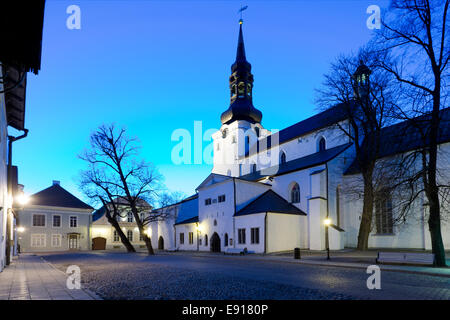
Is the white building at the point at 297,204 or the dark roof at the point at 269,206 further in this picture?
the dark roof at the point at 269,206

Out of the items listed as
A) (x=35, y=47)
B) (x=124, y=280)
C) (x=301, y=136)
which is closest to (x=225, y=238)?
(x=301, y=136)

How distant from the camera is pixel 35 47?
5.29 meters

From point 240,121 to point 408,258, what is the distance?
34.5 metres

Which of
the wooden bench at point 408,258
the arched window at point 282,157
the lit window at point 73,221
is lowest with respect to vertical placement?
the lit window at point 73,221

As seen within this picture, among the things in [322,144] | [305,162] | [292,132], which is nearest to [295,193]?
[305,162]

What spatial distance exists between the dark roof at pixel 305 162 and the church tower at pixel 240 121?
7.82m

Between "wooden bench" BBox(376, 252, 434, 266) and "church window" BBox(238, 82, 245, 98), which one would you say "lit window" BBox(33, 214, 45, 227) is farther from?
"wooden bench" BBox(376, 252, 434, 266)

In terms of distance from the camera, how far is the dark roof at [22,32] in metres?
4.33

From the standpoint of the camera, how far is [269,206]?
3109 centimetres

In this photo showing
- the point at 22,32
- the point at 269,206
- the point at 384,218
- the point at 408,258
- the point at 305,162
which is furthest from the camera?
the point at 305,162

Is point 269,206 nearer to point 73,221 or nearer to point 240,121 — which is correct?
point 240,121

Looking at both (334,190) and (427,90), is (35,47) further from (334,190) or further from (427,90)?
(334,190)

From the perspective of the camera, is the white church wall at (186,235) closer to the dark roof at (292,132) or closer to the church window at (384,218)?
the dark roof at (292,132)

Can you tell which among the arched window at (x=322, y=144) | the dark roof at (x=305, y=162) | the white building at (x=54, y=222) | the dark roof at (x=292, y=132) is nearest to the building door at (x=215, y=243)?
the dark roof at (x=305, y=162)
